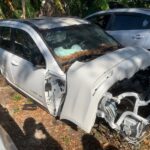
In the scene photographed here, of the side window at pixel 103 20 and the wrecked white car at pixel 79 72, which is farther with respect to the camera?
the side window at pixel 103 20

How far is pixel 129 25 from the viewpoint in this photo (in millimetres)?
9562

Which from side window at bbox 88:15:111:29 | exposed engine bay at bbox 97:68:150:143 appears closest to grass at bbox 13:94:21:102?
exposed engine bay at bbox 97:68:150:143

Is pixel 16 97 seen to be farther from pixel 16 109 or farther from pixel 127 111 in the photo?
pixel 127 111

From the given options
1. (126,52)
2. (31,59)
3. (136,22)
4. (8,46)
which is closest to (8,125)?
(31,59)

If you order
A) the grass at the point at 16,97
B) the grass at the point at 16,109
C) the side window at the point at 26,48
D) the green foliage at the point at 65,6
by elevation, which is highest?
the side window at the point at 26,48

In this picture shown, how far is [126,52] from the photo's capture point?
5992mm

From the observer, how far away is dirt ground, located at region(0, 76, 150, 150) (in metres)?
5.58

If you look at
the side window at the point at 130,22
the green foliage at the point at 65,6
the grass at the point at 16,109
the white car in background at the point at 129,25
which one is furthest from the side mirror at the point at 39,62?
the green foliage at the point at 65,6

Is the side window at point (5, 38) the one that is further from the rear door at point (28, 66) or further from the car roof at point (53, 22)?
the car roof at point (53, 22)

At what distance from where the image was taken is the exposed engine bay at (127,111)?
16.0 feet

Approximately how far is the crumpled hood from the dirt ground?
576mm

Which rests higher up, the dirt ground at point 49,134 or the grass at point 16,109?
the dirt ground at point 49,134

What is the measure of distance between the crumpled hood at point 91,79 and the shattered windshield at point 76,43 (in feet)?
1.34

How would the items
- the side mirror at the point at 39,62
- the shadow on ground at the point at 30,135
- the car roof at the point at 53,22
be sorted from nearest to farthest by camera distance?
the shadow on ground at the point at 30,135 < the side mirror at the point at 39,62 < the car roof at the point at 53,22
